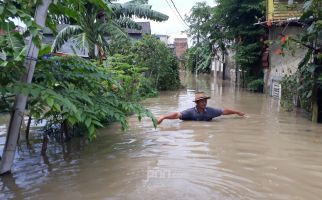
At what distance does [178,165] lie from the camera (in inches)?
232

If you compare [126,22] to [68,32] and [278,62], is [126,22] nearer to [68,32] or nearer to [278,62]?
[68,32]

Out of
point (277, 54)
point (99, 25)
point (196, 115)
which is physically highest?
point (99, 25)

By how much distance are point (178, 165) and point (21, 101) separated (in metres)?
2.35

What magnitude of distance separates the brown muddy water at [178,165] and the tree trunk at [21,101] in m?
0.29

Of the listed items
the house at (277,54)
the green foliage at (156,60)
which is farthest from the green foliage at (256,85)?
the green foliage at (156,60)

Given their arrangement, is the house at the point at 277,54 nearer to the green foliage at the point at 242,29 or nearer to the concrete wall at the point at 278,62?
the concrete wall at the point at 278,62

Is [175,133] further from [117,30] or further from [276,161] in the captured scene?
[117,30]

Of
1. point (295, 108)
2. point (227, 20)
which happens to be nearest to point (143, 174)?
point (295, 108)

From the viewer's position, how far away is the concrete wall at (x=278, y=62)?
53.3ft

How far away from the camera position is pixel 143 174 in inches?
216

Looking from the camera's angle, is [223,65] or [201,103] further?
[223,65]

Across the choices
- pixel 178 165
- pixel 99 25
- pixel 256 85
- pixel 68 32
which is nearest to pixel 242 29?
pixel 256 85

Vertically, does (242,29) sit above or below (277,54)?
above

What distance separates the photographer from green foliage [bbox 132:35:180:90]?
1830 centimetres
